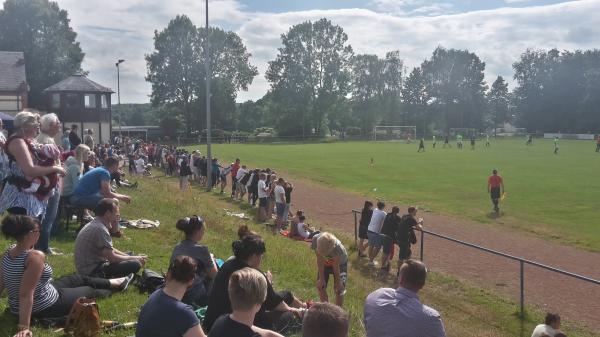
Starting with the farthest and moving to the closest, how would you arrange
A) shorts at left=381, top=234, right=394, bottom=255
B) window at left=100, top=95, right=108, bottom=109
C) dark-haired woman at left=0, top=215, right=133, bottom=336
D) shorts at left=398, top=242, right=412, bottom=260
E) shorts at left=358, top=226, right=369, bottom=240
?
window at left=100, top=95, right=108, bottom=109
shorts at left=358, top=226, right=369, bottom=240
shorts at left=381, top=234, right=394, bottom=255
shorts at left=398, top=242, right=412, bottom=260
dark-haired woman at left=0, top=215, right=133, bottom=336

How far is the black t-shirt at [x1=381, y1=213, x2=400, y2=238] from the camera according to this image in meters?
13.9

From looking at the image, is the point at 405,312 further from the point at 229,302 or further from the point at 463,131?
the point at 463,131

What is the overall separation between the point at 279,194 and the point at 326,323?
50.6ft

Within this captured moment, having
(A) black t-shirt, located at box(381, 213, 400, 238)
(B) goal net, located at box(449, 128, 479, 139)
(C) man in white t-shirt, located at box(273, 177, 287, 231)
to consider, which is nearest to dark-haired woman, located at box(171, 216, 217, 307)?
(A) black t-shirt, located at box(381, 213, 400, 238)

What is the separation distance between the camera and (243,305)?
148 inches

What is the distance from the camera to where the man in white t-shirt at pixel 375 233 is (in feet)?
46.2

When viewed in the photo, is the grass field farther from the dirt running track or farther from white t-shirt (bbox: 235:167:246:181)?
white t-shirt (bbox: 235:167:246:181)

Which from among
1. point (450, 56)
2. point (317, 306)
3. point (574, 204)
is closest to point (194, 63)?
point (450, 56)

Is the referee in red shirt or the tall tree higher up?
the tall tree

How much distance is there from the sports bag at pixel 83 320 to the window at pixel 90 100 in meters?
53.6

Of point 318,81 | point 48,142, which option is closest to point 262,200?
point 48,142

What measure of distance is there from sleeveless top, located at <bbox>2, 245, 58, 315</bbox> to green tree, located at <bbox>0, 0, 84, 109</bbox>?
63.3m

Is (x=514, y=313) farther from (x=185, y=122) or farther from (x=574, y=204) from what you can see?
(x=185, y=122)

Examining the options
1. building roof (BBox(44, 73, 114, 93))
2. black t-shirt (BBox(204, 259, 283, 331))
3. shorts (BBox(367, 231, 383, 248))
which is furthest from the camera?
building roof (BBox(44, 73, 114, 93))
